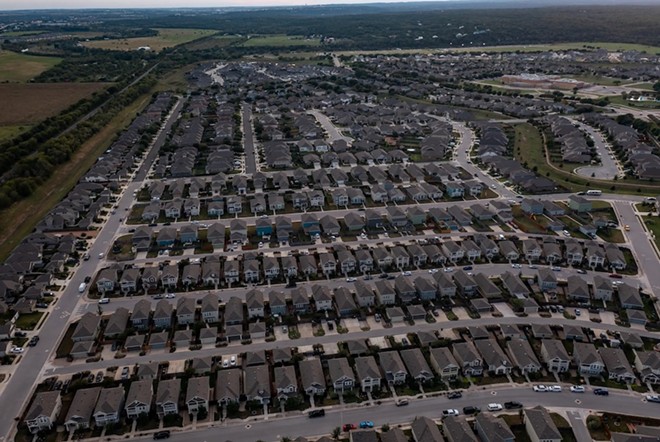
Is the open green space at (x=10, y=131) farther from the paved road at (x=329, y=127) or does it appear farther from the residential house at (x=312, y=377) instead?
the residential house at (x=312, y=377)

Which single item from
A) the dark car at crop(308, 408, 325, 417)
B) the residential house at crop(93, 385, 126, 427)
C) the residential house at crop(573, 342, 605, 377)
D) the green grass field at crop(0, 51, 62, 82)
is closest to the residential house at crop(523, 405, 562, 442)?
the residential house at crop(573, 342, 605, 377)

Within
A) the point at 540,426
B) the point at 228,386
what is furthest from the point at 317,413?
the point at 540,426

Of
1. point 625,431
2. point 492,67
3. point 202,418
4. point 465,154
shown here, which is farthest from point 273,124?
point 492,67

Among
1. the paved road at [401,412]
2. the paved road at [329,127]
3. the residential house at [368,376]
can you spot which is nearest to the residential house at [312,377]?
the paved road at [401,412]

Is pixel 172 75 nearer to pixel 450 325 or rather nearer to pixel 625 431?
pixel 450 325

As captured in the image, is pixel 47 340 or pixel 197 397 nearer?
pixel 197 397

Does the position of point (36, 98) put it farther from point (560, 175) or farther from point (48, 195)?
point (560, 175)
